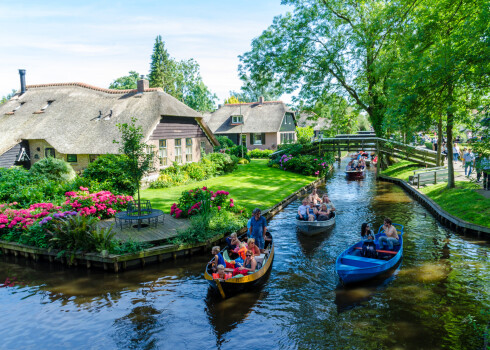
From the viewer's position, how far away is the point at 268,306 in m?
11.1

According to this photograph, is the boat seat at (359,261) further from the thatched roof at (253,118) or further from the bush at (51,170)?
the thatched roof at (253,118)

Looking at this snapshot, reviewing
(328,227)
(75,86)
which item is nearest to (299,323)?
(328,227)

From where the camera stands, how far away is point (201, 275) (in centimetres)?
1337

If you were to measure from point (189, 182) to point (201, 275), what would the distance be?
15118mm

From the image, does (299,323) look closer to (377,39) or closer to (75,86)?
(377,39)

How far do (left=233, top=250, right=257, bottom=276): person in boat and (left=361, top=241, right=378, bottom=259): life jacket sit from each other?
4030 mm

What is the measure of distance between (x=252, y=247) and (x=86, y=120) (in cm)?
2136

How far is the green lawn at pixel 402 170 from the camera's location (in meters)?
32.4

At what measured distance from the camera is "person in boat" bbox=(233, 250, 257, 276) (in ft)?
38.7

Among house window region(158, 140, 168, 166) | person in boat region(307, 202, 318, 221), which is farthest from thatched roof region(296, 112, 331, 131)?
person in boat region(307, 202, 318, 221)

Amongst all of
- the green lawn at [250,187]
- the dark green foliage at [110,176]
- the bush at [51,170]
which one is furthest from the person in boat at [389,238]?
the bush at [51,170]

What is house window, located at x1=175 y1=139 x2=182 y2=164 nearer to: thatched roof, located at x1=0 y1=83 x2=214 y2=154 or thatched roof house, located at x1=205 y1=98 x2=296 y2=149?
thatched roof, located at x1=0 y1=83 x2=214 y2=154

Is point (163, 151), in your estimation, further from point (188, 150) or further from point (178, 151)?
point (188, 150)

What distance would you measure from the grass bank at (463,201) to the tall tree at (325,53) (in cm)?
1029
